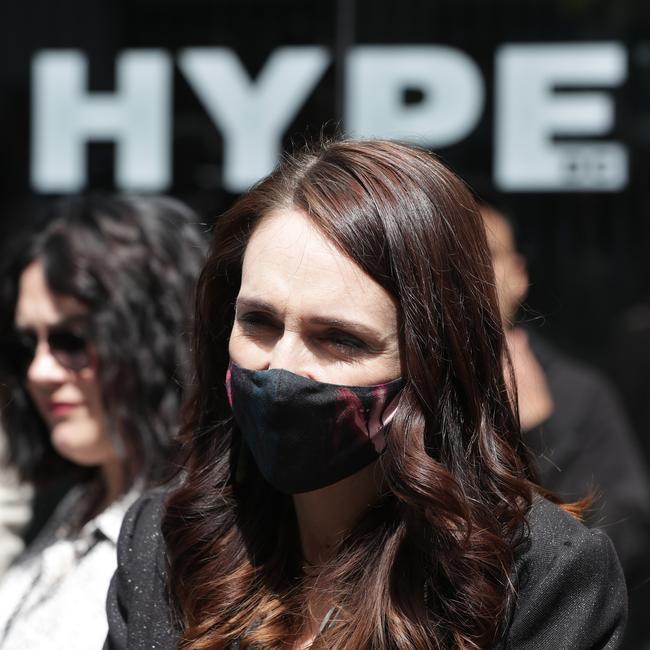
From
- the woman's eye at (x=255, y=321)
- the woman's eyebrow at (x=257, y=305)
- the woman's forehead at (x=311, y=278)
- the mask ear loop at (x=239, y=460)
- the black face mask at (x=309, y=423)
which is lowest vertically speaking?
the mask ear loop at (x=239, y=460)

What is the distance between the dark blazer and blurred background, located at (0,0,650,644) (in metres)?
2.82

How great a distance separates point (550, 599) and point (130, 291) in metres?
1.42

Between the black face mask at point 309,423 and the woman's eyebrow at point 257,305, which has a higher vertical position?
the woman's eyebrow at point 257,305

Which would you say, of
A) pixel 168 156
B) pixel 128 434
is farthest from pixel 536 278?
pixel 128 434

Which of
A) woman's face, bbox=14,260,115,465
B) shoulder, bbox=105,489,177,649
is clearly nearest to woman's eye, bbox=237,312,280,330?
shoulder, bbox=105,489,177,649

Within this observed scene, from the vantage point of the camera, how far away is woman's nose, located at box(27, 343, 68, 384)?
2.63 metres

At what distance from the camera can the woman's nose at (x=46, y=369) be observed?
2.63m

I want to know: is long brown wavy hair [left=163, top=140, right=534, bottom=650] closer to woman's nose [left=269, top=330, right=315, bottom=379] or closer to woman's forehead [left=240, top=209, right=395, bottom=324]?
woman's forehead [left=240, top=209, right=395, bottom=324]

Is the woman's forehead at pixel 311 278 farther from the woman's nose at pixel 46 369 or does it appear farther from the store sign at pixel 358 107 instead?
the store sign at pixel 358 107

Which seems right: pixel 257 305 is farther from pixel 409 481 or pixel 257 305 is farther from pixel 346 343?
pixel 409 481

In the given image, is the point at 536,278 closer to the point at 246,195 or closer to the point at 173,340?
the point at 173,340

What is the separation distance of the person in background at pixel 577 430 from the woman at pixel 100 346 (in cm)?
121

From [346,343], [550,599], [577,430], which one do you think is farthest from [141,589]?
[577,430]

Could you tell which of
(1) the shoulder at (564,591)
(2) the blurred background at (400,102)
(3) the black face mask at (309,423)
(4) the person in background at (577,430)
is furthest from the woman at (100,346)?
(2) the blurred background at (400,102)
